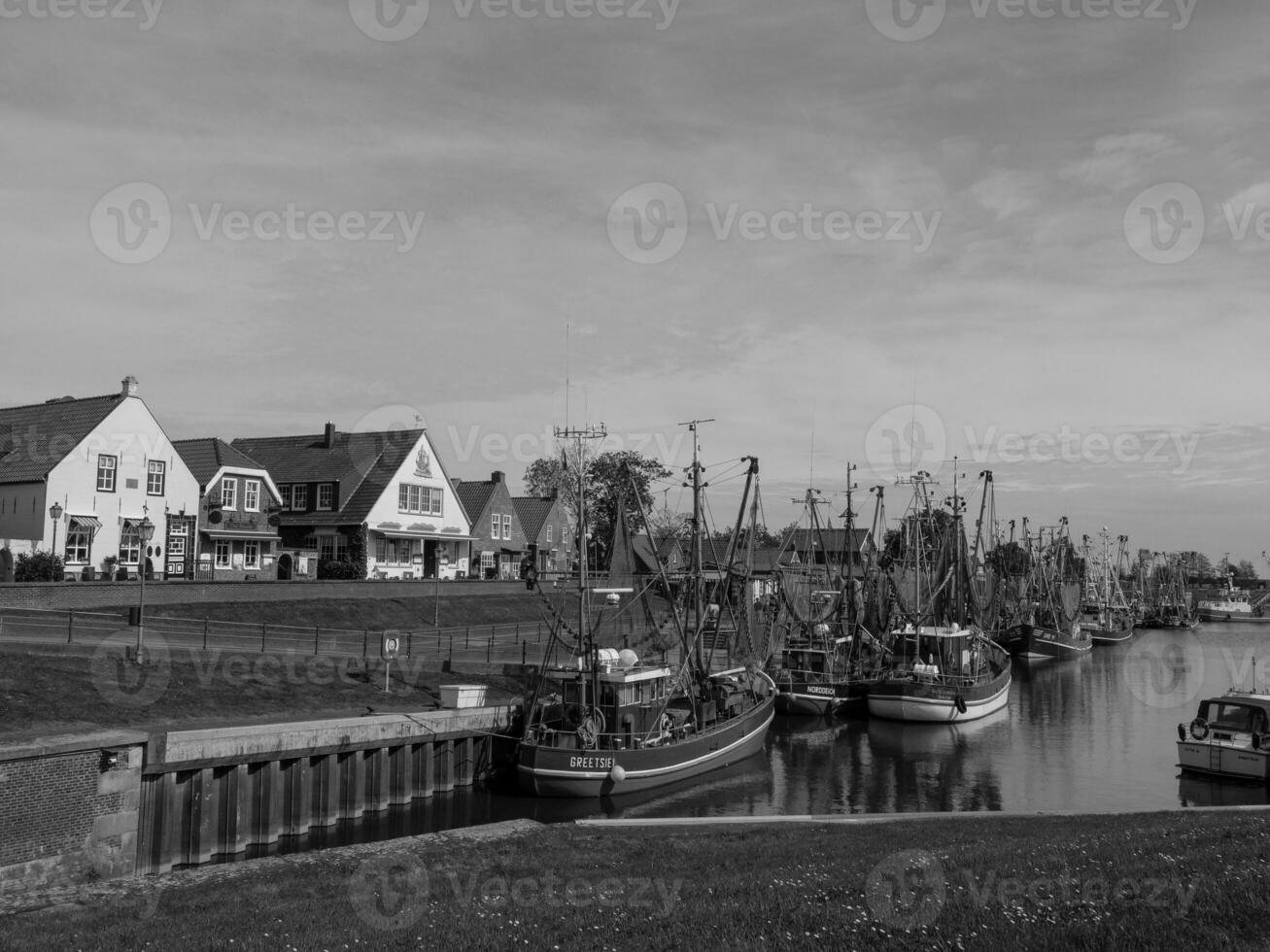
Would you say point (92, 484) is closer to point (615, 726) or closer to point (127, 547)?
point (127, 547)

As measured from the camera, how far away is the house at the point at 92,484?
5125cm

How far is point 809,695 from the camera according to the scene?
174ft

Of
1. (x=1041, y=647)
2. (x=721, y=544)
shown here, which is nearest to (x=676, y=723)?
(x=1041, y=647)

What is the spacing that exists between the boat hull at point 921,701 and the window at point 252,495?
39.6m

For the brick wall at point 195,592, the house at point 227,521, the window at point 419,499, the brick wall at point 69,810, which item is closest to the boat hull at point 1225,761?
the brick wall at point 69,810

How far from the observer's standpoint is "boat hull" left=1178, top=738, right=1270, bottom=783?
35375mm

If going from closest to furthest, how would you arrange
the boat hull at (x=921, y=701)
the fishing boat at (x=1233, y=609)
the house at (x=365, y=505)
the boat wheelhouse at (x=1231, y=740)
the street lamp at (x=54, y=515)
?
the boat wheelhouse at (x=1231, y=740), the street lamp at (x=54, y=515), the boat hull at (x=921, y=701), the house at (x=365, y=505), the fishing boat at (x=1233, y=609)

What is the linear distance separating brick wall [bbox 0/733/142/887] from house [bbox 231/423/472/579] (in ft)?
148

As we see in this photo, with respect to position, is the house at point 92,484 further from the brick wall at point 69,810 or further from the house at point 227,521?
the brick wall at point 69,810

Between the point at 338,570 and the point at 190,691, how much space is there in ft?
116

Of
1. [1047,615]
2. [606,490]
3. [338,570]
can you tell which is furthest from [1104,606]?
[338,570]

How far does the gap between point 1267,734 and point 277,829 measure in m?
33.1

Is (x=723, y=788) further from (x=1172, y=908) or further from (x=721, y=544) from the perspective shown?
(x=721, y=544)

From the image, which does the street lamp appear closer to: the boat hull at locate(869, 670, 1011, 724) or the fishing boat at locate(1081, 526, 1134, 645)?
the boat hull at locate(869, 670, 1011, 724)
